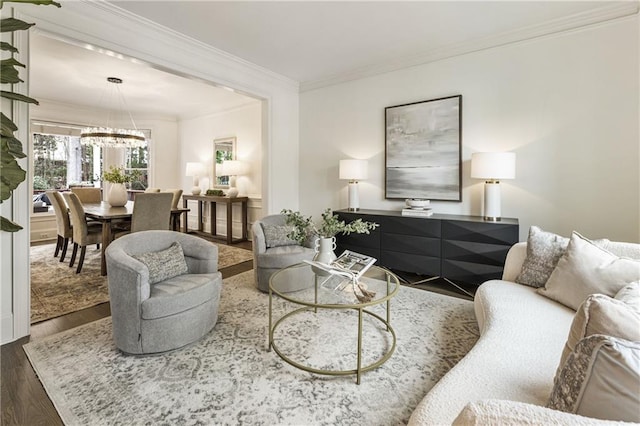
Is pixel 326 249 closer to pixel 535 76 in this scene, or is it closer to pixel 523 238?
pixel 523 238

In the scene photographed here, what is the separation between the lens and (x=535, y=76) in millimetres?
3189

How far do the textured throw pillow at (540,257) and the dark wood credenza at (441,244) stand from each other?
0.73m

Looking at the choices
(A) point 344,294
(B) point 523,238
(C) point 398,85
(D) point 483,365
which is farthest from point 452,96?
(D) point 483,365

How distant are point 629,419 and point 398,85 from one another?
13.2 feet

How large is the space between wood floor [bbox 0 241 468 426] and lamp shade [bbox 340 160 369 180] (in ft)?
9.84

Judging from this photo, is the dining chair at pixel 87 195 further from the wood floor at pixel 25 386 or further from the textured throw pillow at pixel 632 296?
Result: the textured throw pillow at pixel 632 296

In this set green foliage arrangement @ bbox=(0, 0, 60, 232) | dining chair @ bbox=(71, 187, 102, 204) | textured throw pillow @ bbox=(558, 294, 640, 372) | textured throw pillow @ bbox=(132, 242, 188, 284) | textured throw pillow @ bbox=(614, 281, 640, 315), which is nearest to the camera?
textured throw pillow @ bbox=(558, 294, 640, 372)

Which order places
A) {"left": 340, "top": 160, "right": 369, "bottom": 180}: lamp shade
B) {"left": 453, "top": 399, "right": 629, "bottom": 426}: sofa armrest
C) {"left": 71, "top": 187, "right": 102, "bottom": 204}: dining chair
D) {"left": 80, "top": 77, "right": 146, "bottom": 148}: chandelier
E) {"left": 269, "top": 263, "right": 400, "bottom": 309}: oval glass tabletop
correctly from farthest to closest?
{"left": 71, "top": 187, "right": 102, "bottom": 204}: dining chair, {"left": 80, "top": 77, "right": 146, "bottom": 148}: chandelier, {"left": 340, "top": 160, "right": 369, "bottom": 180}: lamp shade, {"left": 269, "top": 263, "right": 400, "bottom": 309}: oval glass tabletop, {"left": 453, "top": 399, "right": 629, "bottom": 426}: sofa armrest

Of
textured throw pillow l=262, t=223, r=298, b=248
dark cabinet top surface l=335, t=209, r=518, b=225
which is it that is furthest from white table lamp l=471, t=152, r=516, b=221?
textured throw pillow l=262, t=223, r=298, b=248

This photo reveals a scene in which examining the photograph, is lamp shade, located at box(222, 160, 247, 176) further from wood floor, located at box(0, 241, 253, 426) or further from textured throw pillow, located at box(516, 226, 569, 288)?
textured throw pillow, located at box(516, 226, 569, 288)

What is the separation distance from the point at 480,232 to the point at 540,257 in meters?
0.89

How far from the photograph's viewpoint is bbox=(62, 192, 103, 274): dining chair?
12.3 feet

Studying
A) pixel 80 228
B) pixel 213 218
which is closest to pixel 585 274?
pixel 80 228

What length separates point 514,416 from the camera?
2.17 ft
